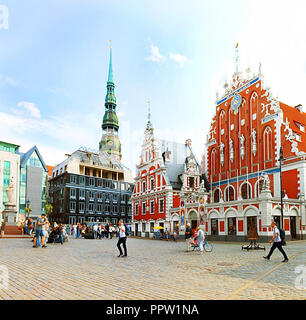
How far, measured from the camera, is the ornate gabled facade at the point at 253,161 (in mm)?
31531

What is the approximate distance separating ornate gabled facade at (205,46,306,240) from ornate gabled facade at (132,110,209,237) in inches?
159

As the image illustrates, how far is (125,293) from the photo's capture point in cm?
782

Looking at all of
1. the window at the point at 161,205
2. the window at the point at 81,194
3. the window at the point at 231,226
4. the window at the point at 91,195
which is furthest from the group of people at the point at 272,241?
the window at the point at 91,195

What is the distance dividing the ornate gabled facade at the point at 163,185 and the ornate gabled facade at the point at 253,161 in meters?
4.03

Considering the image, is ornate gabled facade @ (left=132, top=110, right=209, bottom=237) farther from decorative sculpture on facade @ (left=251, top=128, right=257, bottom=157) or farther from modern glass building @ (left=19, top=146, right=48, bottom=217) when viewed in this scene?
modern glass building @ (left=19, top=146, right=48, bottom=217)

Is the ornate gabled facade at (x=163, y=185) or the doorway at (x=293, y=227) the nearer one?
the doorway at (x=293, y=227)

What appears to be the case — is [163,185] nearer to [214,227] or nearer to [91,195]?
[214,227]

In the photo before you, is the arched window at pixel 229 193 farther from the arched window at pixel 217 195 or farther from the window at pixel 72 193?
the window at pixel 72 193

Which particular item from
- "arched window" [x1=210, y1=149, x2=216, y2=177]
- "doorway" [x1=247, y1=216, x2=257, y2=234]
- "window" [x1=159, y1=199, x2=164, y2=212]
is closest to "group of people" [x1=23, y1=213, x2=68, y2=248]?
"doorway" [x1=247, y1=216, x2=257, y2=234]

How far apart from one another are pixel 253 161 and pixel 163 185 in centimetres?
1406

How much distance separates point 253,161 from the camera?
38562mm
